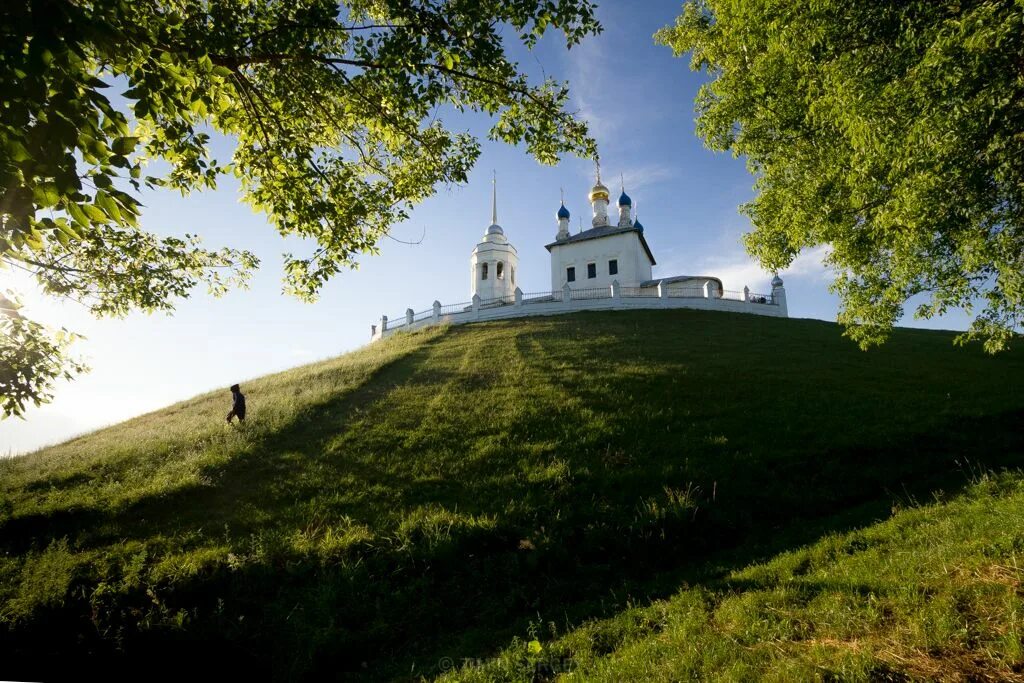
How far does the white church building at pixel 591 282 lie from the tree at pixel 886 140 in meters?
21.4

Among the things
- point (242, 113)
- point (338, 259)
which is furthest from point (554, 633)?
point (242, 113)

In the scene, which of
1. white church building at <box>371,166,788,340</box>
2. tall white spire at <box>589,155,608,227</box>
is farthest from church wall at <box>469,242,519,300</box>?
tall white spire at <box>589,155,608,227</box>

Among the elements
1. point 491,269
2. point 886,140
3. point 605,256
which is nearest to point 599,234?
point 605,256

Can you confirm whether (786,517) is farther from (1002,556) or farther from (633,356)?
(633,356)

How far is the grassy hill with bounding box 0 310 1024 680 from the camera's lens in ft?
15.4

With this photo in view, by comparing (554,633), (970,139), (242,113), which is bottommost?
(554,633)

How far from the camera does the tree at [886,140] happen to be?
6.76 m

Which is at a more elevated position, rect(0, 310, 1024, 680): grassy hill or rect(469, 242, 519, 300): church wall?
rect(469, 242, 519, 300): church wall

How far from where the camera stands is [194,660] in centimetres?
590

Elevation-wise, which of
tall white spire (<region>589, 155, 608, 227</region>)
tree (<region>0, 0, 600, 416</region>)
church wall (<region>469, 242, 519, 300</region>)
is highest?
tall white spire (<region>589, 155, 608, 227</region>)

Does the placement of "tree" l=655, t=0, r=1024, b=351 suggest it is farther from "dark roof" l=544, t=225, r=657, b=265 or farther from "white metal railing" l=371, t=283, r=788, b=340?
"dark roof" l=544, t=225, r=657, b=265

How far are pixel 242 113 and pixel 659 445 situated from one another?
1057 centimetres

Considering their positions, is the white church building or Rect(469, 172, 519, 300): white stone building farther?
Rect(469, 172, 519, 300): white stone building

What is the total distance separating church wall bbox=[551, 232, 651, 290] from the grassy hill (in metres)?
27.9
